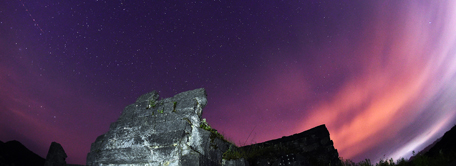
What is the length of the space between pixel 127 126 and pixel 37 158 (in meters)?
18.0

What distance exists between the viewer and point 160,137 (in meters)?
3.78

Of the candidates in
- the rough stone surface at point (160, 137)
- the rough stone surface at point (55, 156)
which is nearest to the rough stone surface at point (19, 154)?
the rough stone surface at point (55, 156)

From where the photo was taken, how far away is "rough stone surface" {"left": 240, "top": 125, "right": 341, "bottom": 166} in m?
6.92

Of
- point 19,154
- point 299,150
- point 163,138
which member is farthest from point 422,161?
point 19,154

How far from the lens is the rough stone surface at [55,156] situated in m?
4.30

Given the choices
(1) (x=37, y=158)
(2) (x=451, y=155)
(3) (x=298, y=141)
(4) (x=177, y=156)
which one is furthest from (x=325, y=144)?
(1) (x=37, y=158)

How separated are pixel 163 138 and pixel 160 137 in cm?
7

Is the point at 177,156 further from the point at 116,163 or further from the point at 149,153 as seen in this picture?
the point at 116,163

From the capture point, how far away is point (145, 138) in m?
3.89

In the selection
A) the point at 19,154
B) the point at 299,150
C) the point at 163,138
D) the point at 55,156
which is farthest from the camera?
the point at 19,154

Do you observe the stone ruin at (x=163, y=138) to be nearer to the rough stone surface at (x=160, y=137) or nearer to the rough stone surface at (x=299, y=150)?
the rough stone surface at (x=160, y=137)

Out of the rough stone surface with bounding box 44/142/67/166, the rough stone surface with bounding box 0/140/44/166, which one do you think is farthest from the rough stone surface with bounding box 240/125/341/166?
the rough stone surface with bounding box 0/140/44/166

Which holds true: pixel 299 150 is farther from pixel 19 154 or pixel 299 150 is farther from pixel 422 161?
pixel 19 154

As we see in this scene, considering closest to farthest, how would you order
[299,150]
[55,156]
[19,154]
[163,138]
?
1. [163,138]
2. [55,156]
3. [299,150]
4. [19,154]
